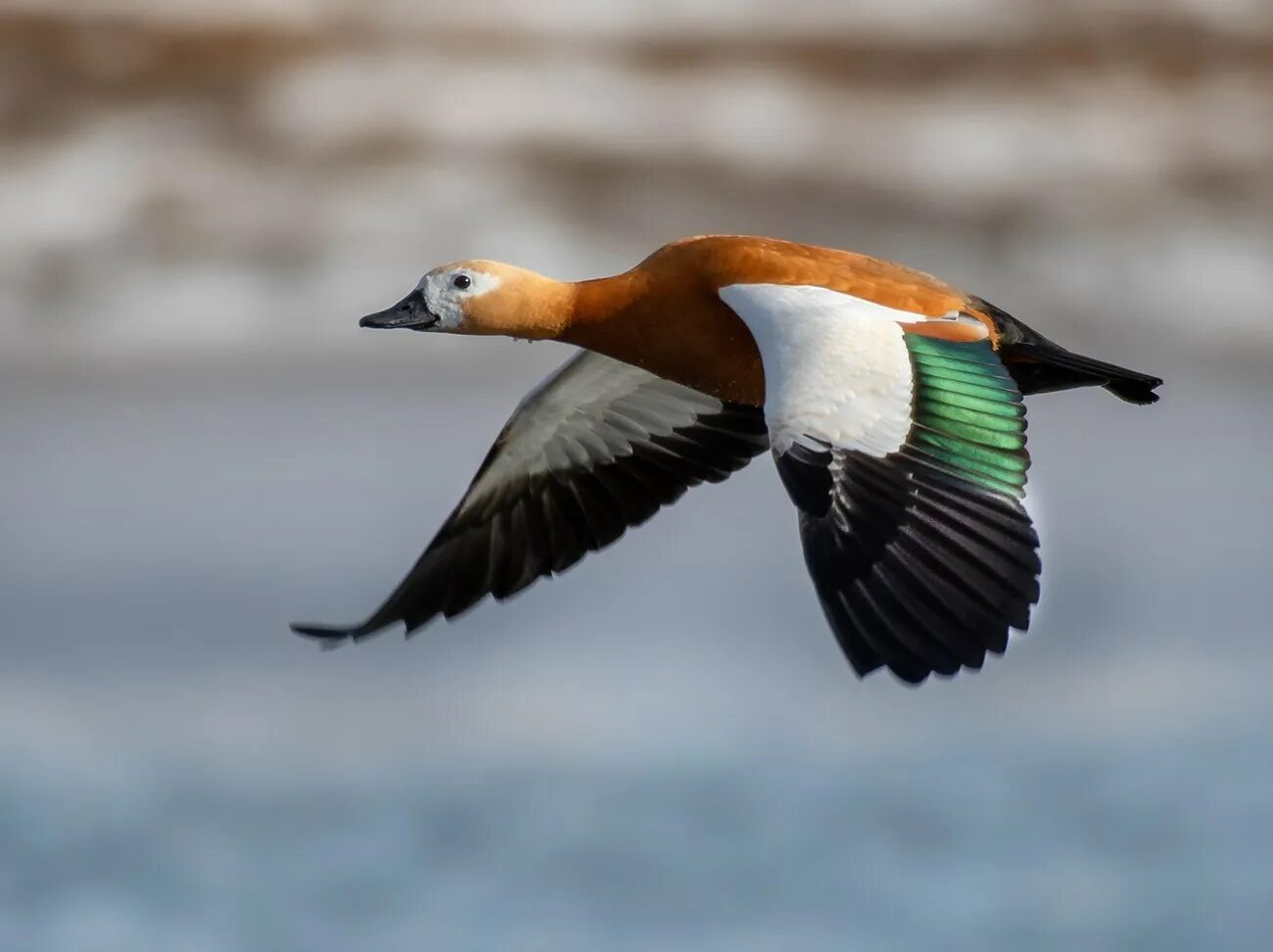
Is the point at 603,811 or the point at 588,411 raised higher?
the point at 588,411

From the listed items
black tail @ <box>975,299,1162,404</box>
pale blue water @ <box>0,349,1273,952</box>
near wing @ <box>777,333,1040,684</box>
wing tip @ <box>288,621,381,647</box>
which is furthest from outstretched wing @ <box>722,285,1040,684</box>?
pale blue water @ <box>0,349,1273,952</box>

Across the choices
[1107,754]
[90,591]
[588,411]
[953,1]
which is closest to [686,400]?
[588,411]

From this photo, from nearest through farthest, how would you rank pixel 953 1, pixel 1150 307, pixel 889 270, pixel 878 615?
pixel 878 615 < pixel 889 270 < pixel 1150 307 < pixel 953 1

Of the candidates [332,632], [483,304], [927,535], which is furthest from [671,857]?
[927,535]

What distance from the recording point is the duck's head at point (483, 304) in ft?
20.5

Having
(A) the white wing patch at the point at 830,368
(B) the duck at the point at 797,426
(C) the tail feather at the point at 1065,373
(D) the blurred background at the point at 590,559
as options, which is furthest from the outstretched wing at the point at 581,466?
(D) the blurred background at the point at 590,559

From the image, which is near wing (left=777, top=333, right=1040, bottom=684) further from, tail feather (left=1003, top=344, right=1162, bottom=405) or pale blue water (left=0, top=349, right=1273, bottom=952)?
pale blue water (left=0, top=349, right=1273, bottom=952)

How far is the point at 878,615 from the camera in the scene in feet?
16.1

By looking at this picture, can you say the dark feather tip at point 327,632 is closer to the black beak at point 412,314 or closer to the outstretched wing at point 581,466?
the outstretched wing at point 581,466

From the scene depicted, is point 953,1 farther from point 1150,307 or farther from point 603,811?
point 603,811

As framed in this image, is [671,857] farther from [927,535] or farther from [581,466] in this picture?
[927,535]

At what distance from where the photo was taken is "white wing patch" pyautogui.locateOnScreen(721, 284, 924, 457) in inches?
205

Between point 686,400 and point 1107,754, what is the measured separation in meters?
2.74

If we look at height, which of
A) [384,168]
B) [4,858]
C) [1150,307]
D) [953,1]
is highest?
[953,1]
